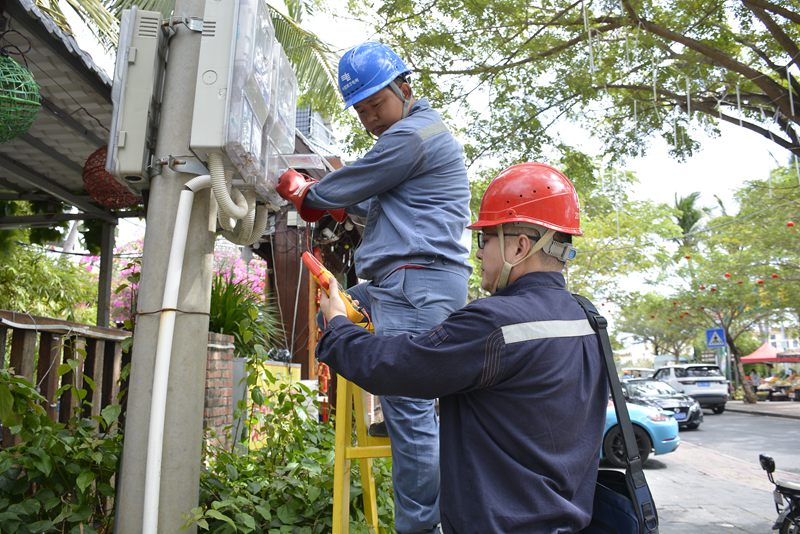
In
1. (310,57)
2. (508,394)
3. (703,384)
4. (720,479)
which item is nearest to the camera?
(508,394)

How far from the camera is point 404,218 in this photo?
8.65 ft

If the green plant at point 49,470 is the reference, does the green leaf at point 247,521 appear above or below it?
below

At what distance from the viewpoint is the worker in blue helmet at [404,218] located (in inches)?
95.7

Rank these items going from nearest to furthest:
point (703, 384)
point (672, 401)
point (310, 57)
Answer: point (310, 57) → point (672, 401) → point (703, 384)

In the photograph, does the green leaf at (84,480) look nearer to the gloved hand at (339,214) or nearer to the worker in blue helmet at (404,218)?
the worker in blue helmet at (404,218)

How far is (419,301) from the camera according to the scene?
2.47 m

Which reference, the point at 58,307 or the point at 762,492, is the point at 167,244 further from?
the point at 58,307

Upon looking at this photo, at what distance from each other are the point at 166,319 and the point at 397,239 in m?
0.90

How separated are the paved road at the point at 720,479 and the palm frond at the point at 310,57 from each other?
8044 millimetres

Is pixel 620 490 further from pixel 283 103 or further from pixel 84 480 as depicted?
pixel 283 103

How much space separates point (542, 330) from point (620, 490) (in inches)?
22.0

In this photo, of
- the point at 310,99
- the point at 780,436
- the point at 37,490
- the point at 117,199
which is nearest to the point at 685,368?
the point at 780,436

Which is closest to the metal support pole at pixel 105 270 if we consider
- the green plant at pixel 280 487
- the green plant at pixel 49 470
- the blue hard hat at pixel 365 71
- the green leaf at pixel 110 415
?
the green plant at pixel 280 487

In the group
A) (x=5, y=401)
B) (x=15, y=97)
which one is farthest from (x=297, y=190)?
(x=15, y=97)
